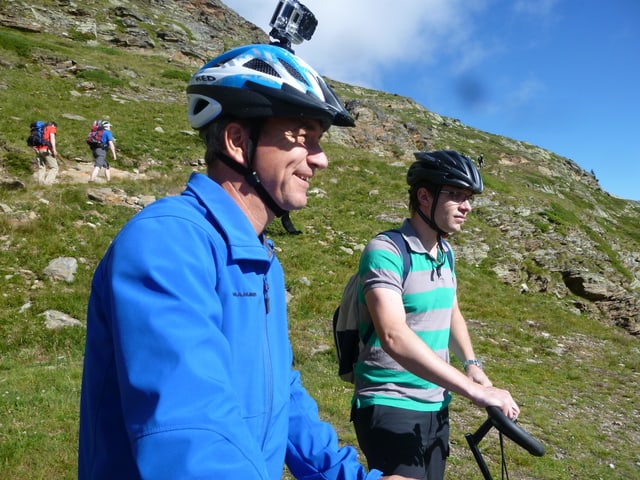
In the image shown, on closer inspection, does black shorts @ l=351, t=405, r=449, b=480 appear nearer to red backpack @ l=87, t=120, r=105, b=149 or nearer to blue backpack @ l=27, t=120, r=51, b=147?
red backpack @ l=87, t=120, r=105, b=149

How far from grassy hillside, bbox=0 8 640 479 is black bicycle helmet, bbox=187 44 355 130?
16.3ft

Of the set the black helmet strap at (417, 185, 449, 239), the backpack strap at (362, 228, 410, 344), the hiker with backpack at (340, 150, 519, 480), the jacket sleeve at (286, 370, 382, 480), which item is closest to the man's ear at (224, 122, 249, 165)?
the jacket sleeve at (286, 370, 382, 480)

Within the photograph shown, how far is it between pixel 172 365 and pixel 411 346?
7.01 ft

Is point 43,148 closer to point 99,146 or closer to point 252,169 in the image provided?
point 99,146

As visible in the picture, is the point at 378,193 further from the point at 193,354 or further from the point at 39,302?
the point at 193,354

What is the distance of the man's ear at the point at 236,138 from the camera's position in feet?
6.59

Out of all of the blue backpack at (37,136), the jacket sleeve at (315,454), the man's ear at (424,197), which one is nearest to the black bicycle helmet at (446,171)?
the man's ear at (424,197)

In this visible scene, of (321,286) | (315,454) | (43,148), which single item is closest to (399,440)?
(315,454)

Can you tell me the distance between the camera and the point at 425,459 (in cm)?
345

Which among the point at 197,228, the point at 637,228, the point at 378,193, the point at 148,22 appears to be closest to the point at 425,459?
the point at 197,228

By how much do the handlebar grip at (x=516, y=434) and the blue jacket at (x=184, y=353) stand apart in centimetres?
150

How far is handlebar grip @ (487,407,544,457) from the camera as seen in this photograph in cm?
256

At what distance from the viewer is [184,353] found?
1.20m

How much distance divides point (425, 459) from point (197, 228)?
2960mm
